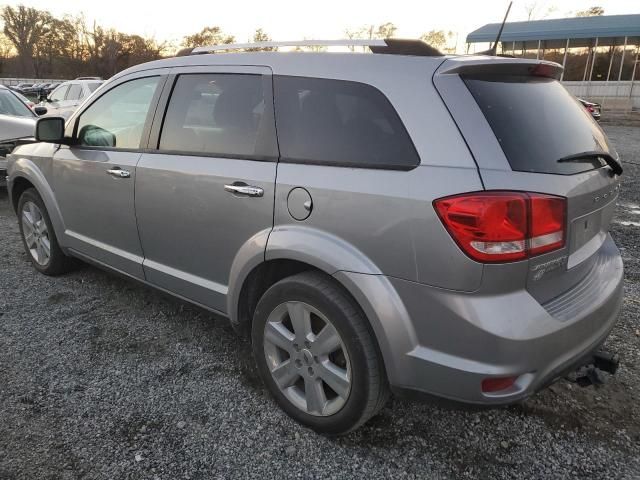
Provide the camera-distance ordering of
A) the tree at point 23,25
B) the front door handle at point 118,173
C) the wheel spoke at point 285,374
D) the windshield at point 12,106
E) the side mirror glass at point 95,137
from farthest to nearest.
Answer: the tree at point 23,25
the windshield at point 12,106
the side mirror glass at point 95,137
the front door handle at point 118,173
the wheel spoke at point 285,374

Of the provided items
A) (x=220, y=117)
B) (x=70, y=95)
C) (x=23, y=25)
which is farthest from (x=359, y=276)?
(x=23, y=25)

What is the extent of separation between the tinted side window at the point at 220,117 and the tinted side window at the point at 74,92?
12.3 meters

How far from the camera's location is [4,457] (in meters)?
2.30

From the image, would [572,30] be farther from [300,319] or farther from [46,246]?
[300,319]

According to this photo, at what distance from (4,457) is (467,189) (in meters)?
2.35

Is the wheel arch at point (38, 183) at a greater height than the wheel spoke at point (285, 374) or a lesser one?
greater

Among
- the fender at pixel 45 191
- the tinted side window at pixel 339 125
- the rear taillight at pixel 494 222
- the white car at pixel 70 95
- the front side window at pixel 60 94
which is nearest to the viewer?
the rear taillight at pixel 494 222

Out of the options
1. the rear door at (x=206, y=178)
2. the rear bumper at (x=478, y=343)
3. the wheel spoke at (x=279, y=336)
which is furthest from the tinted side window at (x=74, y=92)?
the rear bumper at (x=478, y=343)

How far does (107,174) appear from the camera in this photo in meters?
3.38

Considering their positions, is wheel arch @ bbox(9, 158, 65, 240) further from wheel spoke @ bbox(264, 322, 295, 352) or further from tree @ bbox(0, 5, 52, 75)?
tree @ bbox(0, 5, 52, 75)

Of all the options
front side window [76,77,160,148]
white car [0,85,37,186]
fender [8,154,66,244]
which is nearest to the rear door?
front side window [76,77,160,148]

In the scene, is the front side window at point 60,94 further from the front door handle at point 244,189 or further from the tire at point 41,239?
the front door handle at point 244,189

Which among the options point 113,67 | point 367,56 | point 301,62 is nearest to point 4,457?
point 301,62

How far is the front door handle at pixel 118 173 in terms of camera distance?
3.22 metres
